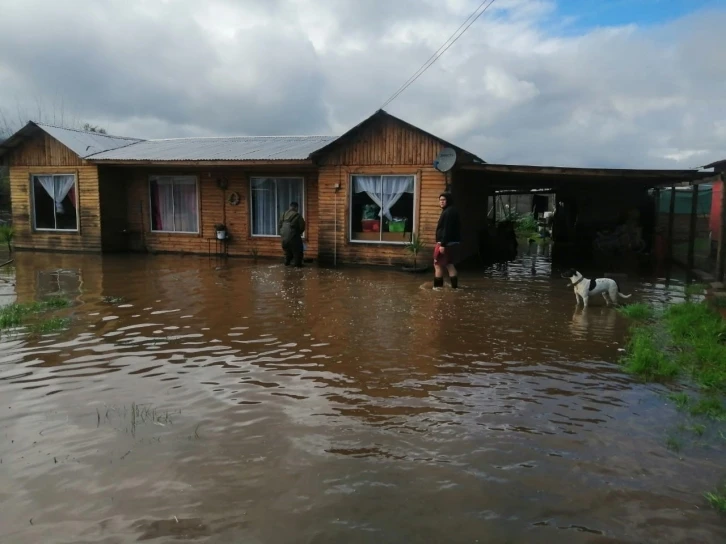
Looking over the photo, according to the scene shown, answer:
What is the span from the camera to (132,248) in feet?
55.5

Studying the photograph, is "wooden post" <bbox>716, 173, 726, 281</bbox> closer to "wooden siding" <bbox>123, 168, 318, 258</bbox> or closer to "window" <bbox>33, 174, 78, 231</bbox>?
"wooden siding" <bbox>123, 168, 318, 258</bbox>

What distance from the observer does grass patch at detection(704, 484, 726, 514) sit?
319cm

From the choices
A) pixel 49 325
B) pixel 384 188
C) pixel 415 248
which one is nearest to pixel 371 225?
pixel 384 188

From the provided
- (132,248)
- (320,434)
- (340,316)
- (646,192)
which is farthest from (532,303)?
(132,248)

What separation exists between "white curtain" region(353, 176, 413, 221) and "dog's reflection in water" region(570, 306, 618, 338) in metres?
5.52

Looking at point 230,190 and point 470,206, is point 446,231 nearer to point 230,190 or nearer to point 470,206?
point 470,206

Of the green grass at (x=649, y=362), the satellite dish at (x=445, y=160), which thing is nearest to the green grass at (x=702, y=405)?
the green grass at (x=649, y=362)

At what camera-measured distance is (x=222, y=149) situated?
16.3m

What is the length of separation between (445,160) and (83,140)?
1134 centimetres

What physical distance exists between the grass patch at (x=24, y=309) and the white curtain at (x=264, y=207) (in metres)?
6.84

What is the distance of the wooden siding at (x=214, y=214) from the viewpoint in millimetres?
14859

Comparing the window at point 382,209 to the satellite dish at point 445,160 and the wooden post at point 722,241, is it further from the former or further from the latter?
the wooden post at point 722,241

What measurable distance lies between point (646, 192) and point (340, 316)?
1393cm

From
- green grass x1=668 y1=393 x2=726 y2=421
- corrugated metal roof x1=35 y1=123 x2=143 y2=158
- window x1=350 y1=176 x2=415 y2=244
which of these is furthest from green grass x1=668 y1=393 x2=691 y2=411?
corrugated metal roof x1=35 y1=123 x2=143 y2=158
